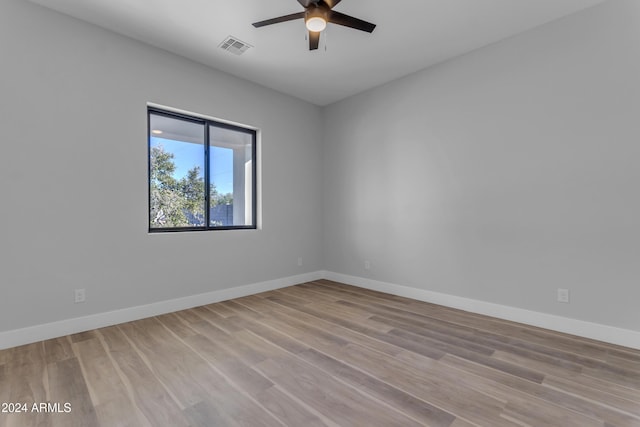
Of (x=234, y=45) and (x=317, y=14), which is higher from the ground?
(x=234, y=45)

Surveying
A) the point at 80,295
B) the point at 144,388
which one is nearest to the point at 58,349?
the point at 80,295

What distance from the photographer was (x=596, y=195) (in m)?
2.51

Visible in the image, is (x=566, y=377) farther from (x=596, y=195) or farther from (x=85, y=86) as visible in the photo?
(x=85, y=86)

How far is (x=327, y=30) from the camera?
2.89m

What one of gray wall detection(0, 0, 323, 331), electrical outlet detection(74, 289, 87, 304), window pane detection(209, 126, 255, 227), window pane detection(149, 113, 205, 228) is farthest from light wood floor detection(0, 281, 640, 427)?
window pane detection(209, 126, 255, 227)

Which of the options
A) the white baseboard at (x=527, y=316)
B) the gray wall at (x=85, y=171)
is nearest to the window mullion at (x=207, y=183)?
the gray wall at (x=85, y=171)

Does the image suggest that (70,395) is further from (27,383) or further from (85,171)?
(85,171)

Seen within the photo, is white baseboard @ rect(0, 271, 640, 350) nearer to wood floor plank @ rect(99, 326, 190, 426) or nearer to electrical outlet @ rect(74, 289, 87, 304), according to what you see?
electrical outlet @ rect(74, 289, 87, 304)

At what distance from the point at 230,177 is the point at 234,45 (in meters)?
1.61

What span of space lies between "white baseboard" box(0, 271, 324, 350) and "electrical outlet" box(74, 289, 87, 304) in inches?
6.4

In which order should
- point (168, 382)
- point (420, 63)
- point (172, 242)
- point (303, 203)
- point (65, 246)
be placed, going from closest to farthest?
point (168, 382) → point (65, 246) → point (172, 242) → point (420, 63) → point (303, 203)

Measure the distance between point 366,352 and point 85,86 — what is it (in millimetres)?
3469

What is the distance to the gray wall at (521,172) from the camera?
242cm

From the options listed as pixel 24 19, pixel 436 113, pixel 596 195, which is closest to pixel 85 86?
pixel 24 19
